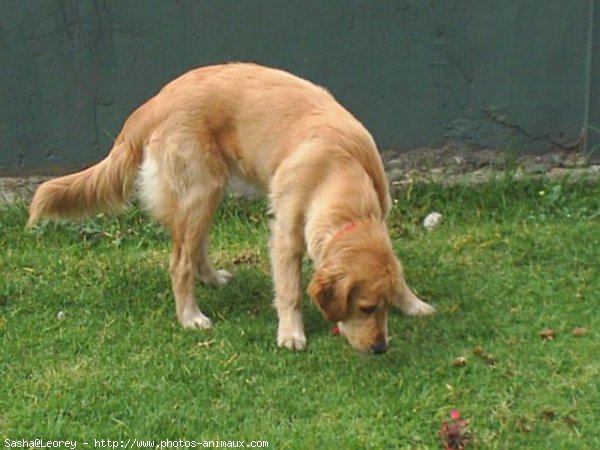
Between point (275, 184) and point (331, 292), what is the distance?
79 centimetres

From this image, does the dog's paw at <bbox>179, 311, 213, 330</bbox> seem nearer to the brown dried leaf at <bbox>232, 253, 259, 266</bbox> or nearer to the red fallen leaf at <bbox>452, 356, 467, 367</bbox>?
the brown dried leaf at <bbox>232, 253, 259, 266</bbox>

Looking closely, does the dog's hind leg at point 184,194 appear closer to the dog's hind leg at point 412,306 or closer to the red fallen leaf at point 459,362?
the dog's hind leg at point 412,306

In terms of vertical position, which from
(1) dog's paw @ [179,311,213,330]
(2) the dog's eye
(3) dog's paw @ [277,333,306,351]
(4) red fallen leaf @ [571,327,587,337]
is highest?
(2) the dog's eye

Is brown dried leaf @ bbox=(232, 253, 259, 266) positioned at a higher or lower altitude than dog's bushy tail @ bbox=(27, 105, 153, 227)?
lower

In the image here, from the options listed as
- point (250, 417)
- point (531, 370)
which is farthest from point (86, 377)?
point (531, 370)

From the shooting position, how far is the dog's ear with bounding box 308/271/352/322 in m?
4.97

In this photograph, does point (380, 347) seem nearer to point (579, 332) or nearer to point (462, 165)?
point (579, 332)

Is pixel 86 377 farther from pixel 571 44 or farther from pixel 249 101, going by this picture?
pixel 571 44

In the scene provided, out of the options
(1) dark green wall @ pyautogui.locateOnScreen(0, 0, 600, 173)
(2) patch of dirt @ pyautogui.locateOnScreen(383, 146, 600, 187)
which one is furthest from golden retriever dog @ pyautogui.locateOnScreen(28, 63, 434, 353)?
(2) patch of dirt @ pyautogui.locateOnScreen(383, 146, 600, 187)

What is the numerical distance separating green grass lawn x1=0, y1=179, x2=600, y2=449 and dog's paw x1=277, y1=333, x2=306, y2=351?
44 mm

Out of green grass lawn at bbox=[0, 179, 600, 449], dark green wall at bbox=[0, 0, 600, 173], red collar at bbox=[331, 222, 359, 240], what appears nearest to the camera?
green grass lawn at bbox=[0, 179, 600, 449]

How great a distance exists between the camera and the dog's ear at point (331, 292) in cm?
497

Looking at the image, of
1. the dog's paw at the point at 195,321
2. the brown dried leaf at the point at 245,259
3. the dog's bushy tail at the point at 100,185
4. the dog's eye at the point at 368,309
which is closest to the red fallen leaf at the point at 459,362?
the dog's eye at the point at 368,309

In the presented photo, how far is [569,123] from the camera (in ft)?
24.5
